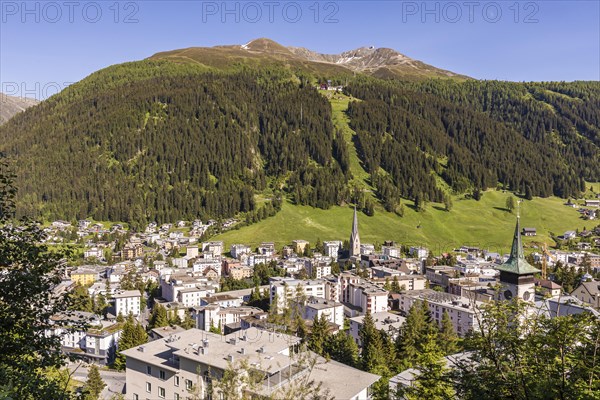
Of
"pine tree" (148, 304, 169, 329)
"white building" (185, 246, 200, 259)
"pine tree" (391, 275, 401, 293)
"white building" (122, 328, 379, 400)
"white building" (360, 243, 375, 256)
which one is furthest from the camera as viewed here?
"white building" (360, 243, 375, 256)

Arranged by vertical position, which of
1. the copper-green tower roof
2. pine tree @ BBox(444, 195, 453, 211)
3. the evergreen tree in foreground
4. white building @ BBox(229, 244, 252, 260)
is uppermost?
the evergreen tree in foreground

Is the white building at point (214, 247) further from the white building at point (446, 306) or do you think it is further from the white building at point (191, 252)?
the white building at point (446, 306)

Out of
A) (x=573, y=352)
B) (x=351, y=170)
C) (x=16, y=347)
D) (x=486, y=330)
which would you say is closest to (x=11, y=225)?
(x=16, y=347)

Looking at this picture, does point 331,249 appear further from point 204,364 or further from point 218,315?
point 204,364

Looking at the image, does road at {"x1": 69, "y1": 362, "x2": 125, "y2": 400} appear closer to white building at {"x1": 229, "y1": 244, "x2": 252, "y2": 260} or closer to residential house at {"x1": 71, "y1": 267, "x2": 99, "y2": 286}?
residential house at {"x1": 71, "y1": 267, "x2": 99, "y2": 286}

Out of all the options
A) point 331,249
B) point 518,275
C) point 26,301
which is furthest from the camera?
point 331,249

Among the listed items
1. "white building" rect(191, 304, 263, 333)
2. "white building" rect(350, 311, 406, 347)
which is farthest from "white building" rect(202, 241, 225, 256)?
"white building" rect(350, 311, 406, 347)

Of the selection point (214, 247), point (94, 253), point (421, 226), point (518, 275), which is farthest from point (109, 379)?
point (421, 226)
